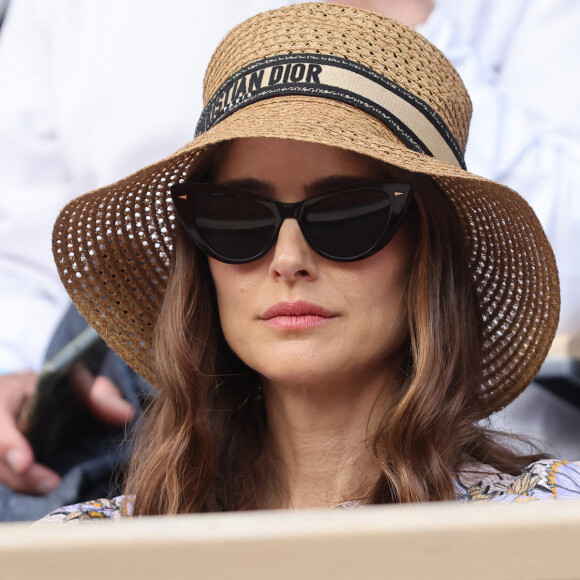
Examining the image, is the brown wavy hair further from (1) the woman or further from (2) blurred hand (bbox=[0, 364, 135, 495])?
(2) blurred hand (bbox=[0, 364, 135, 495])

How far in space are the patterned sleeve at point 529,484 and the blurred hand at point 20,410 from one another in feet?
2.88

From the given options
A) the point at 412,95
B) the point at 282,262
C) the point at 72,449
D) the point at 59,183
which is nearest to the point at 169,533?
the point at 282,262

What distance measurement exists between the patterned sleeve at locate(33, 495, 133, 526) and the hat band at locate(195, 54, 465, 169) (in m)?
0.66

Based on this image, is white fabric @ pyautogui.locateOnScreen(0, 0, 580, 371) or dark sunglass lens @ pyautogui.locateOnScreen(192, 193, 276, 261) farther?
white fabric @ pyautogui.locateOnScreen(0, 0, 580, 371)

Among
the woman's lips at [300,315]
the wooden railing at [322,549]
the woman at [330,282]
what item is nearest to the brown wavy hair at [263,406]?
the woman at [330,282]

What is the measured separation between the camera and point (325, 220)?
1.24 metres

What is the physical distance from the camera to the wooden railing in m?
0.36

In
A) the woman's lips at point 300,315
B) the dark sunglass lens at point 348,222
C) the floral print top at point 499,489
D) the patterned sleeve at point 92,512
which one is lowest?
the patterned sleeve at point 92,512

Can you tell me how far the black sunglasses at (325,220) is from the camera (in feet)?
4.07

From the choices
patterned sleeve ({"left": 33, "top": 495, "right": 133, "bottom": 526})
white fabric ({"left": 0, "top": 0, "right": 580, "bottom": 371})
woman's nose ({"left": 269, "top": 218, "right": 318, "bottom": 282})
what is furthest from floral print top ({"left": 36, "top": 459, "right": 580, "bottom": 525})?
white fabric ({"left": 0, "top": 0, "right": 580, "bottom": 371})

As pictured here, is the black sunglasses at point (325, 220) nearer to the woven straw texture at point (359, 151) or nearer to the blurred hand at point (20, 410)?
the woven straw texture at point (359, 151)

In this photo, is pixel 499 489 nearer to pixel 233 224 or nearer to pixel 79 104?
pixel 233 224

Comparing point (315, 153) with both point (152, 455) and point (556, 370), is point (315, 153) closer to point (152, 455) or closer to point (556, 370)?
point (152, 455)

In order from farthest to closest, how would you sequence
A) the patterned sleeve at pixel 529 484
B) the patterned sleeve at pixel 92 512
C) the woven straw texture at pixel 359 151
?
the patterned sleeve at pixel 92 512, the woven straw texture at pixel 359 151, the patterned sleeve at pixel 529 484
